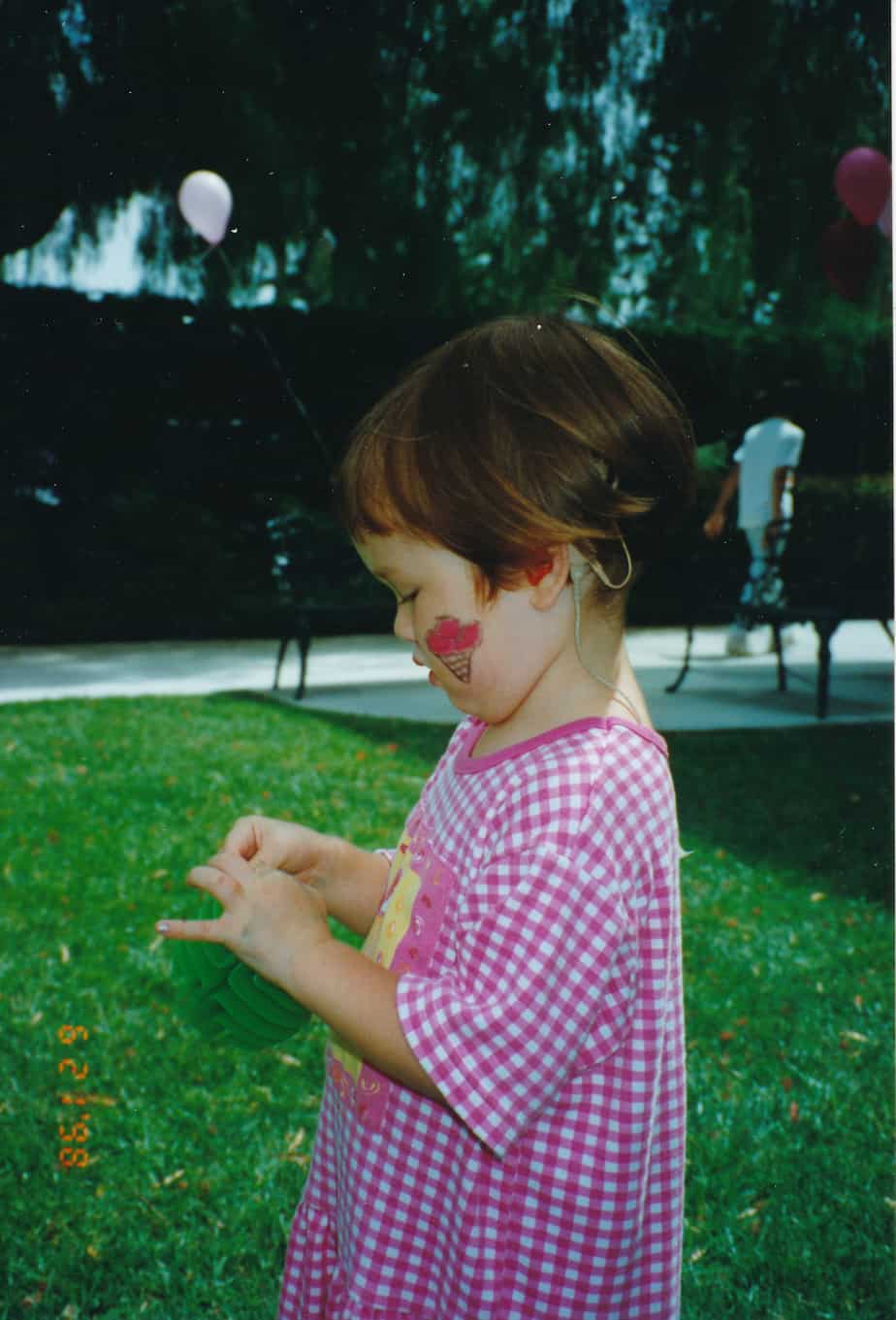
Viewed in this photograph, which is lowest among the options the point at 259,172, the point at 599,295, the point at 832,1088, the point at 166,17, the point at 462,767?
the point at 832,1088

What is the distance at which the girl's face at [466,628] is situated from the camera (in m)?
1.14

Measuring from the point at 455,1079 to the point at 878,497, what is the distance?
1201cm

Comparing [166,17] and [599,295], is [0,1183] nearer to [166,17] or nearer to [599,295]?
[166,17]

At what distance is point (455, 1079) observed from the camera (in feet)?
3.32

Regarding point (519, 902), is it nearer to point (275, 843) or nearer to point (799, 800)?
point (275, 843)

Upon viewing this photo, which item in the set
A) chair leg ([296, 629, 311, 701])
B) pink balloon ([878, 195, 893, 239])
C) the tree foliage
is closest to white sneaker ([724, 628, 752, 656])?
pink balloon ([878, 195, 893, 239])

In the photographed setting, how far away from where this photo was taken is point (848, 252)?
36.1 ft

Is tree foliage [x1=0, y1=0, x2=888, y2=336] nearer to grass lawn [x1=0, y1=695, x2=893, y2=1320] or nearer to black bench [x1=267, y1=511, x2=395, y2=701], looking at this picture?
black bench [x1=267, y1=511, x2=395, y2=701]

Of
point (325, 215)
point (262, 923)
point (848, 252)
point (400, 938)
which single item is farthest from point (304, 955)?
point (325, 215)

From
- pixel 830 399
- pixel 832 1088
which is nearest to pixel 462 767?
pixel 832 1088

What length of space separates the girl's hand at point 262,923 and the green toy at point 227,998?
0.08m

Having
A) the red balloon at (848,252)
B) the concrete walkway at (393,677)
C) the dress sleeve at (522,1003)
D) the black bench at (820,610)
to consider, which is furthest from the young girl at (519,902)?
the red balloon at (848,252)

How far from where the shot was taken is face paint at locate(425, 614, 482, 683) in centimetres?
116
